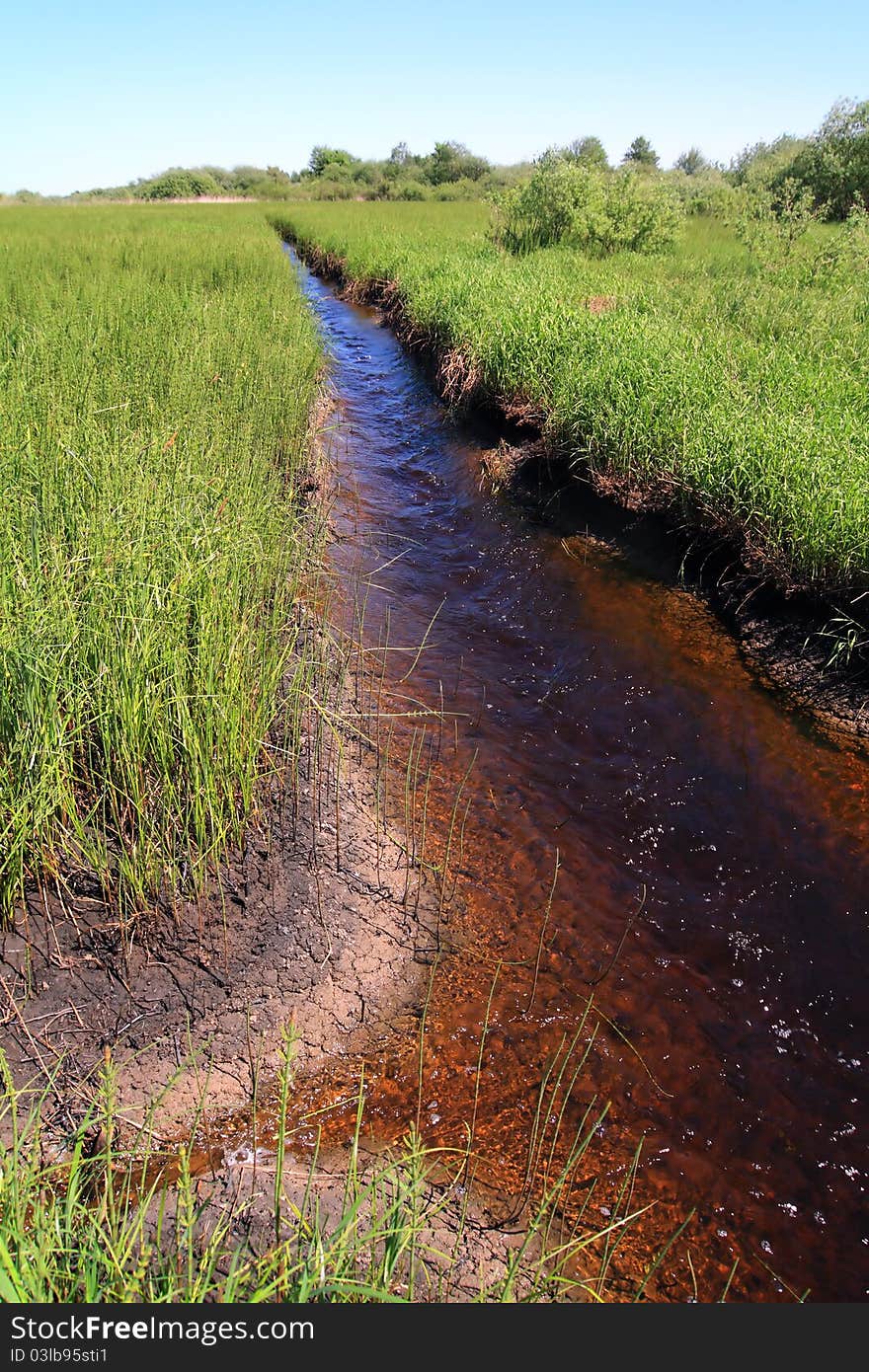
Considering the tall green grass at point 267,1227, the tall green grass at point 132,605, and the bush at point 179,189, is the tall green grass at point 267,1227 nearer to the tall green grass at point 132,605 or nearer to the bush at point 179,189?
the tall green grass at point 132,605

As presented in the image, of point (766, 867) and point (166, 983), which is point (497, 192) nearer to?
point (766, 867)

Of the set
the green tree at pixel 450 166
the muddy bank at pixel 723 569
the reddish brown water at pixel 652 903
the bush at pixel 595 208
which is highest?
the green tree at pixel 450 166

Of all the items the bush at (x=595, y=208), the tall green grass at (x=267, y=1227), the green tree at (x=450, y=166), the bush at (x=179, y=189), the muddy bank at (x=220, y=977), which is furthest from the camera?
the bush at (x=179, y=189)

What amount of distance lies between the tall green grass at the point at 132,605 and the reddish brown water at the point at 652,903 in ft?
3.34

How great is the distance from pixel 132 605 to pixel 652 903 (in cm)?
235

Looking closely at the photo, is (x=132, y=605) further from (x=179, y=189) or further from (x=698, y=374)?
(x=179, y=189)

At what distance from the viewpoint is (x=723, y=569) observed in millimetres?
5098

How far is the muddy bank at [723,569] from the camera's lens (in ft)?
13.7

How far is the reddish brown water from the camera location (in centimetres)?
218

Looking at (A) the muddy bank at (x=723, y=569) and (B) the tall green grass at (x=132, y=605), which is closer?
(B) the tall green grass at (x=132, y=605)

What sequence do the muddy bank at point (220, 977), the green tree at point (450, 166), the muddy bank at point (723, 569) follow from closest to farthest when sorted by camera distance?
the muddy bank at point (220, 977) < the muddy bank at point (723, 569) < the green tree at point (450, 166)

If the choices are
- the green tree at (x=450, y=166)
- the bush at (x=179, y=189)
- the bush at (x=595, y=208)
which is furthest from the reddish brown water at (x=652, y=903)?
the bush at (x=179, y=189)

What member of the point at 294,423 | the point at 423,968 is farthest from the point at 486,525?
the point at 423,968

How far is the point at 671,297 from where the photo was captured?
880cm
